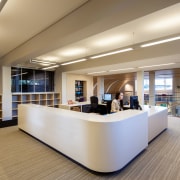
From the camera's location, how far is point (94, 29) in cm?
261

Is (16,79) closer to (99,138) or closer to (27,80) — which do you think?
(27,80)

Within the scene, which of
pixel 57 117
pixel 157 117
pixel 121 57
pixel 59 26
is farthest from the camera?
pixel 121 57

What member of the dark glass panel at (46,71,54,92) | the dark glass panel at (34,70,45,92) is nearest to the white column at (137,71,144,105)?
the dark glass panel at (46,71,54,92)

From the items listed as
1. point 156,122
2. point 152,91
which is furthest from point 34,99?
point 152,91

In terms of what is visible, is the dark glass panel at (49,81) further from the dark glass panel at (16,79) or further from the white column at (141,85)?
the white column at (141,85)

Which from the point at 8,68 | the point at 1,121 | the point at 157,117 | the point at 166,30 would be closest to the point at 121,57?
the point at 166,30

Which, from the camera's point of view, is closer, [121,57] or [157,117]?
[157,117]

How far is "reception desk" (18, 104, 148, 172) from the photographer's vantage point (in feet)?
7.94

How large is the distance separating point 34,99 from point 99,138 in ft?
20.0

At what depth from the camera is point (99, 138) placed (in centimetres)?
241

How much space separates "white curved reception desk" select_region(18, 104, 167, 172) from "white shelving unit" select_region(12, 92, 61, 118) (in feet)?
14.0

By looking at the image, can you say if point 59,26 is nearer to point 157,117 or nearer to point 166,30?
point 166,30

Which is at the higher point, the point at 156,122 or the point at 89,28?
the point at 89,28

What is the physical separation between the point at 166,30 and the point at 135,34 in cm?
72
